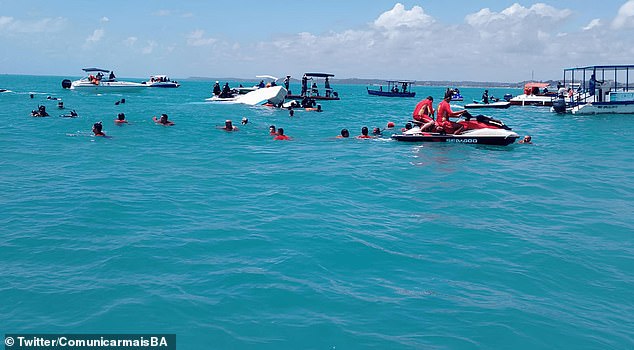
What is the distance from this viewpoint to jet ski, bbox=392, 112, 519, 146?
2569 centimetres

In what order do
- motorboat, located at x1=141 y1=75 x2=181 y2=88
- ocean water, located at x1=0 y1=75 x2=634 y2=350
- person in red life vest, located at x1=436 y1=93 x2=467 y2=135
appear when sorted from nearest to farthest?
ocean water, located at x1=0 y1=75 x2=634 y2=350 < person in red life vest, located at x1=436 y1=93 x2=467 y2=135 < motorboat, located at x1=141 y1=75 x2=181 y2=88

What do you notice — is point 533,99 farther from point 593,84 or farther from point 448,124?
point 448,124

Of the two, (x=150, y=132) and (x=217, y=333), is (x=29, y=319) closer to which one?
(x=217, y=333)

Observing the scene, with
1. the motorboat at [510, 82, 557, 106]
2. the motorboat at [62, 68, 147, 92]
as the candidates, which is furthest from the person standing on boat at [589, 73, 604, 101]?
the motorboat at [62, 68, 147, 92]

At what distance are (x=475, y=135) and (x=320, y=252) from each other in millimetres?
18020

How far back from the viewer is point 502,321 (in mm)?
7375

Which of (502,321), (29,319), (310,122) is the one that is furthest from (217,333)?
(310,122)

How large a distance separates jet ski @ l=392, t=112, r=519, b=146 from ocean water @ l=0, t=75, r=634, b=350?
499cm

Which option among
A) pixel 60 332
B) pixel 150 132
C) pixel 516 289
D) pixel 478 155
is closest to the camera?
pixel 60 332

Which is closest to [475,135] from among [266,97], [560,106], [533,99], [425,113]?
[425,113]

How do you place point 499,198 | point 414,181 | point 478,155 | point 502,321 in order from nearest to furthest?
1. point 502,321
2. point 499,198
3. point 414,181
4. point 478,155

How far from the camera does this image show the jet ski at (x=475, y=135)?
25688 millimetres

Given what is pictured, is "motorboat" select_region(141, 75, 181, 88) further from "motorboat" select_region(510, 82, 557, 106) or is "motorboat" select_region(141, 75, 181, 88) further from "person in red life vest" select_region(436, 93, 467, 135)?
"person in red life vest" select_region(436, 93, 467, 135)

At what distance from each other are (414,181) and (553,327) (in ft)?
33.9
